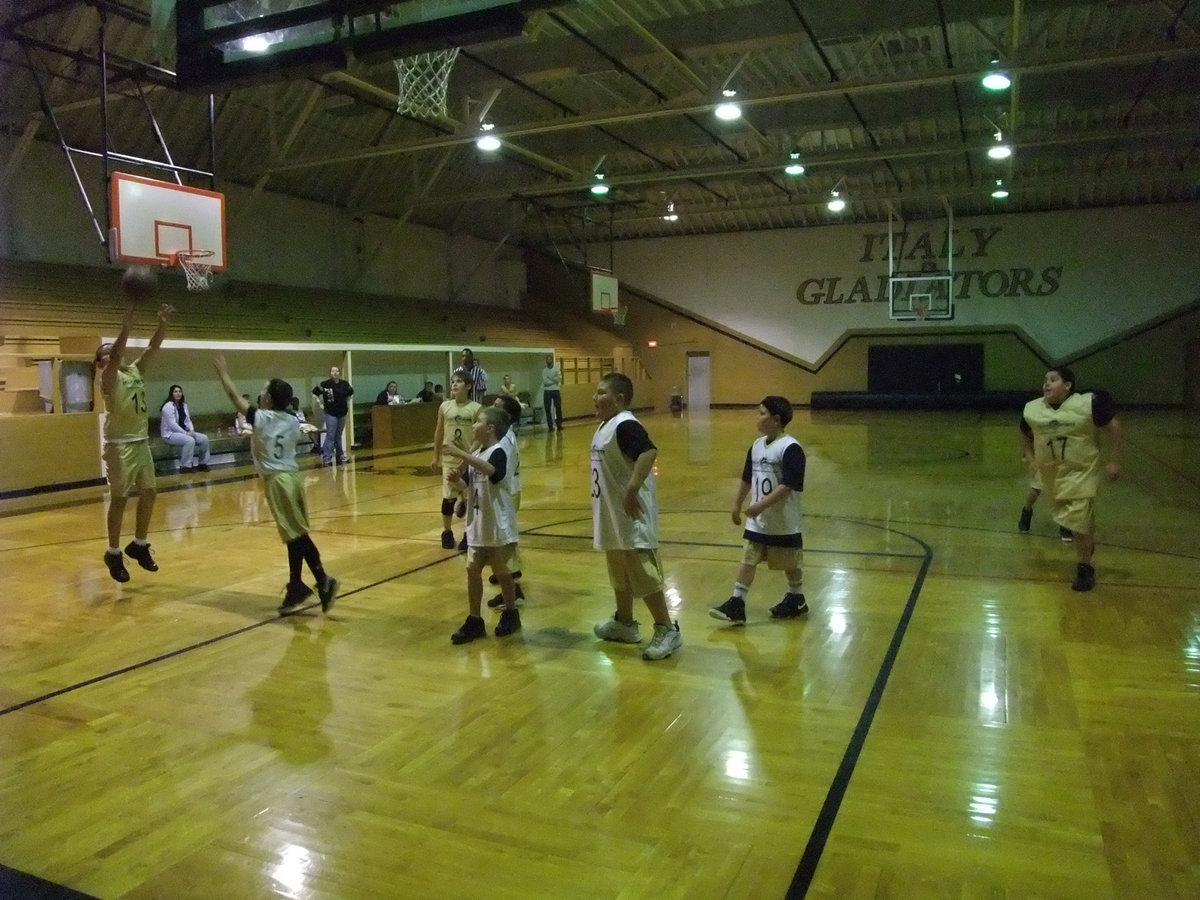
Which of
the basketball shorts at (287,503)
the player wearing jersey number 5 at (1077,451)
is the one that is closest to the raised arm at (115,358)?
the basketball shorts at (287,503)

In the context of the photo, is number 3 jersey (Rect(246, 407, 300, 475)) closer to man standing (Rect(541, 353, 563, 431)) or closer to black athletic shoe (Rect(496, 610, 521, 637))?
black athletic shoe (Rect(496, 610, 521, 637))

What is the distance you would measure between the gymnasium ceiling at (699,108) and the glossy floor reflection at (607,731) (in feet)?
11.3

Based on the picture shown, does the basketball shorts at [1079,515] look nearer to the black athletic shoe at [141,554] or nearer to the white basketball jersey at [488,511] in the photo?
the white basketball jersey at [488,511]

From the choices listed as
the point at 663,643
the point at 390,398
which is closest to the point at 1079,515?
the point at 663,643

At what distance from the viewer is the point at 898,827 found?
3068 millimetres

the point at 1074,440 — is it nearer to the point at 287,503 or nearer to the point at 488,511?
the point at 488,511

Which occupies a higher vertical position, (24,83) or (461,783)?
A: (24,83)

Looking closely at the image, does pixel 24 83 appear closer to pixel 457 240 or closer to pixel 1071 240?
pixel 457 240

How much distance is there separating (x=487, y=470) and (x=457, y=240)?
76.6ft

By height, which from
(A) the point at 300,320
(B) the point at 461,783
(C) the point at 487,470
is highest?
(A) the point at 300,320

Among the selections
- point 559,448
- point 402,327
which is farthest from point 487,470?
point 402,327

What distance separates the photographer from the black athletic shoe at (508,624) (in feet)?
17.6

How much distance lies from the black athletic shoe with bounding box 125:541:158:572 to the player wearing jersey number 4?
14.4ft

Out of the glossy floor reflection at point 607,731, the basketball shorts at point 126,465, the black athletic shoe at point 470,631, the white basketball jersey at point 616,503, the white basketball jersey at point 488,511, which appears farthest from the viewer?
the basketball shorts at point 126,465
